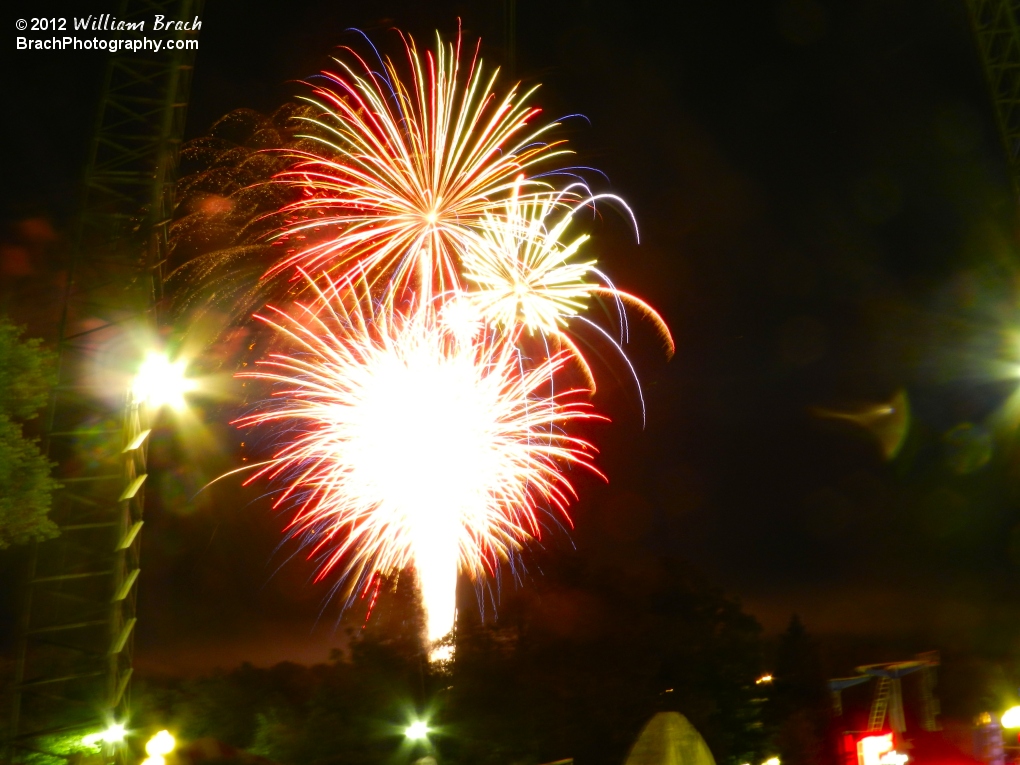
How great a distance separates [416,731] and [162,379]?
12472mm

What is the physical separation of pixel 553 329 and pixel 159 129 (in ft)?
23.6

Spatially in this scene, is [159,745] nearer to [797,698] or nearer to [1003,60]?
[1003,60]

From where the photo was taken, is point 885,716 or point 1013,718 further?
point 885,716

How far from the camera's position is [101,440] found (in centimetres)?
1220

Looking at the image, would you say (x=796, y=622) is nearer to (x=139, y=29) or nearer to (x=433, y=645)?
(x=433, y=645)

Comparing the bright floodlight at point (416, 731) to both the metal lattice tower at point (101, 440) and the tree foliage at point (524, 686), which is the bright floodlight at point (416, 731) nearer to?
the tree foliage at point (524, 686)

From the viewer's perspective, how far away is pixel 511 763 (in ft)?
70.9

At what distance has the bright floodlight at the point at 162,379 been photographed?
1185 cm

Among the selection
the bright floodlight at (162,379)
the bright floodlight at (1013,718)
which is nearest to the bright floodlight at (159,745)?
the bright floodlight at (162,379)

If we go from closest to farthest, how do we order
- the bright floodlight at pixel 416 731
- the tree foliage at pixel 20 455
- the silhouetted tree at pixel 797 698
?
the tree foliage at pixel 20 455, the bright floodlight at pixel 416 731, the silhouetted tree at pixel 797 698

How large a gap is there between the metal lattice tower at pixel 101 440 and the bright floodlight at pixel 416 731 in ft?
31.1

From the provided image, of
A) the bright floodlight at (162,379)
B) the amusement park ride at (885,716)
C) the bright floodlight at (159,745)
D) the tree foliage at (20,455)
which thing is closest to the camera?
the bright floodlight at (159,745)

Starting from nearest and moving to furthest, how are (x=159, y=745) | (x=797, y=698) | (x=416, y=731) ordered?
1. (x=159, y=745)
2. (x=416, y=731)
3. (x=797, y=698)

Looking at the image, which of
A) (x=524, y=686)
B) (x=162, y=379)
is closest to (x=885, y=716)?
(x=524, y=686)
